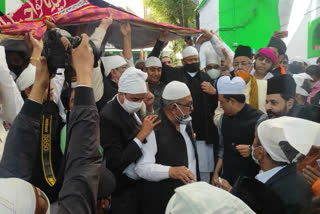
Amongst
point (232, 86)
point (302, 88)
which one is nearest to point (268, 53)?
point (302, 88)

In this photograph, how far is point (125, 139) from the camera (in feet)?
8.43

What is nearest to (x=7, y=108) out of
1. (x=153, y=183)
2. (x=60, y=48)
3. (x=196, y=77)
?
(x=60, y=48)

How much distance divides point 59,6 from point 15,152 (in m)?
2.39

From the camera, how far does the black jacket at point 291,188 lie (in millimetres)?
1616

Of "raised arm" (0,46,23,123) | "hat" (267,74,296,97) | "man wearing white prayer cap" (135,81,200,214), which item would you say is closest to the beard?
"hat" (267,74,296,97)

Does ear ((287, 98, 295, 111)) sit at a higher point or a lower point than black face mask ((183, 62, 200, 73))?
lower

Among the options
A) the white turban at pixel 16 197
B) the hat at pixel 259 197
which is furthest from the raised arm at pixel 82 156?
the hat at pixel 259 197

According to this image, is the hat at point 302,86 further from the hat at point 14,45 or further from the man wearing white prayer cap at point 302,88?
the hat at point 14,45

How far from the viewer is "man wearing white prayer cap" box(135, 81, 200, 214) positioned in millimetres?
2402

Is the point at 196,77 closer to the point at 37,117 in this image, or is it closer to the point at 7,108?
the point at 7,108

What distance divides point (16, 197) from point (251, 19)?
3.94m

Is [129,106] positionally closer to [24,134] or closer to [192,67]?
[24,134]

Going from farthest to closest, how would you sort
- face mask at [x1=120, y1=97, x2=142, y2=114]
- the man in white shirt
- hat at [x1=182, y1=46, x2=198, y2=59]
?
hat at [x1=182, y1=46, x2=198, y2=59] → face mask at [x1=120, y1=97, x2=142, y2=114] → the man in white shirt

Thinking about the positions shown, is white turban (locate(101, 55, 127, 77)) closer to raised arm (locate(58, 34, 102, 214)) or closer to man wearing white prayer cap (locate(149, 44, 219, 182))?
man wearing white prayer cap (locate(149, 44, 219, 182))
